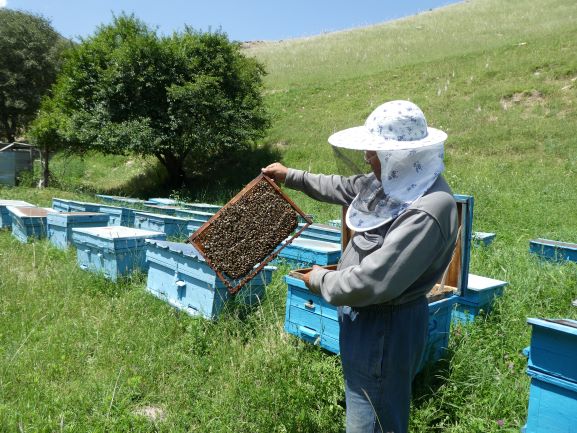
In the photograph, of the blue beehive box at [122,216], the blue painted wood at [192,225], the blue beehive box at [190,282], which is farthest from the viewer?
the blue beehive box at [122,216]

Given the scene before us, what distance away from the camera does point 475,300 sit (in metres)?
3.50

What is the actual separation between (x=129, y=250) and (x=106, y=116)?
10176 millimetres

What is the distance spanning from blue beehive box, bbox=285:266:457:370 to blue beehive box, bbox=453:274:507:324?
37cm

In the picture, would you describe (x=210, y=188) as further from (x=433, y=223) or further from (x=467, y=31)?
(x=467, y=31)

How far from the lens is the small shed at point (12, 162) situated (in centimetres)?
1483

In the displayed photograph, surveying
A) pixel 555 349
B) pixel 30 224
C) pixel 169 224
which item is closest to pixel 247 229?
pixel 555 349

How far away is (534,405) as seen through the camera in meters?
2.25

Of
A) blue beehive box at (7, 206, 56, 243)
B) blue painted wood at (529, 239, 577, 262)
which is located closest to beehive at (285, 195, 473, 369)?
Answer: blue painted wood at (529, 239, 577, 262)

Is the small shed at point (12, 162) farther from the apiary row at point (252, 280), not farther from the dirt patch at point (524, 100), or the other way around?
the dirt patch at point (524, 100)

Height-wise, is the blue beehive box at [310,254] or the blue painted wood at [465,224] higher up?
the blue painted wood at [465,224]

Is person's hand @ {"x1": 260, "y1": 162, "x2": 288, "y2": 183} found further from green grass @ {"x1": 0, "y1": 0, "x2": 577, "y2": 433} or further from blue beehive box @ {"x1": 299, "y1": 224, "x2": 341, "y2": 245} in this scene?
blue beehive box @ {"x1": 299, "y1": 224, "x2": 341, "y2": 245}

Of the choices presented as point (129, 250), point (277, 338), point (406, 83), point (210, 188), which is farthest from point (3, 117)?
point (277, 338)

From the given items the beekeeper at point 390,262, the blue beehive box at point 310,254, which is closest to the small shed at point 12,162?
the blue beehive box at point 310,254

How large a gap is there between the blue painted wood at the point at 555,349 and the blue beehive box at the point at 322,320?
2.35ft
